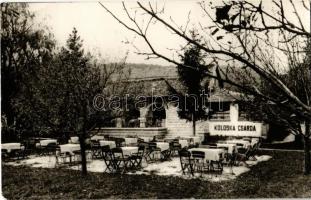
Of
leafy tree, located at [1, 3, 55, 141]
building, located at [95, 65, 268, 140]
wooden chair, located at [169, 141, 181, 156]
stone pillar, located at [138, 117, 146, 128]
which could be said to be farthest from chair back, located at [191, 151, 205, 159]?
stone pillar, located at [138, 117, 146, 128]

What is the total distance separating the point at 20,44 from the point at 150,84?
704 cm

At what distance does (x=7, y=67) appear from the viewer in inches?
668

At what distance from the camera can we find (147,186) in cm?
1007

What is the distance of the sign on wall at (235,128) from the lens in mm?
19188

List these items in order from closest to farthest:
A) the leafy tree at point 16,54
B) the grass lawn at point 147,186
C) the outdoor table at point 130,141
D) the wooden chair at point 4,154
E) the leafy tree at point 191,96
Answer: the grass lawn at point 147,186 < the wooden chair at point 4,154 < the leafy tree at point 16,54 < the outdoor table at point 130,141 < the leafy tree at point 191,96

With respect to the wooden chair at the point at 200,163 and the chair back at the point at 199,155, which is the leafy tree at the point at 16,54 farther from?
the chair back at the point at 199,155

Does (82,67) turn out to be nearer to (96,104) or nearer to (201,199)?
(96,104)

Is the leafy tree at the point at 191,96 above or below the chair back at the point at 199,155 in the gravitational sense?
above

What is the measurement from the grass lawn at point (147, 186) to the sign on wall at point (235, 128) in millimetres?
6846

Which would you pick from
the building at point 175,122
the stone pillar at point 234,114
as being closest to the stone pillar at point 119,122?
the building at point 175,122

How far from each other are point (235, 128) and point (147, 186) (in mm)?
10660

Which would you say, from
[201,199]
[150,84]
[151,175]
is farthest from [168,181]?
[150,84]

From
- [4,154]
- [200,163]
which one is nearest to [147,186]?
[200,163]

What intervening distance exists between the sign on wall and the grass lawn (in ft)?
22.5
